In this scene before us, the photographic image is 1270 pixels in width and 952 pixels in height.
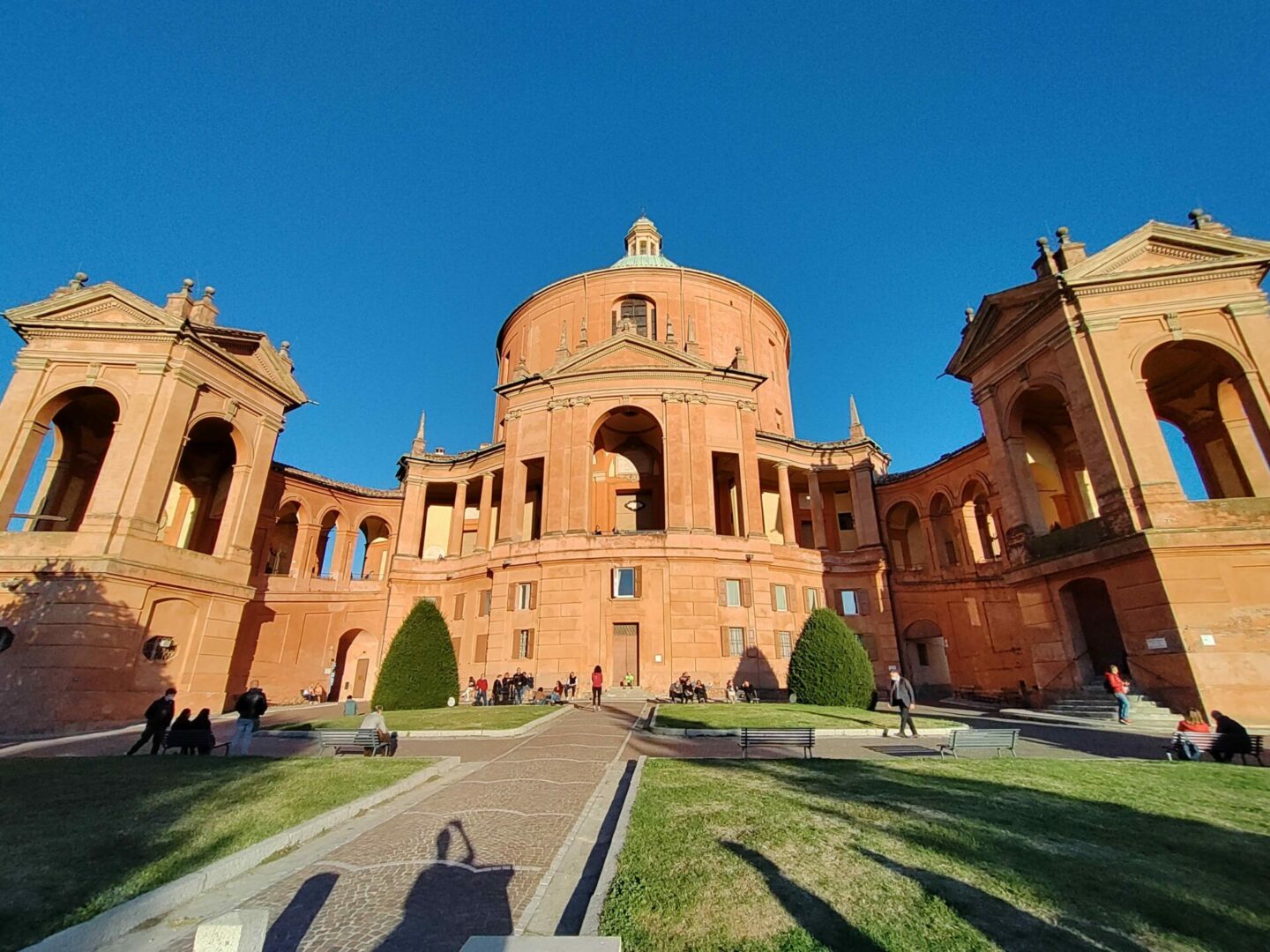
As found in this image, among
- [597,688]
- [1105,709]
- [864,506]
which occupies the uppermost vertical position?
[864,506]

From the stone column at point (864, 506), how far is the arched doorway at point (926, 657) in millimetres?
5620

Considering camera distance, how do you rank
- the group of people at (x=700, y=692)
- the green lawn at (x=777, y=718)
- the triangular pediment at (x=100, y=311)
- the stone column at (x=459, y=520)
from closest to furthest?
the green lawn at (x=777, y=718)
the triangular pediment at (x=100, y=311)
the group of people at (x=700, y=692)
the stone column at (x=459, y=520)

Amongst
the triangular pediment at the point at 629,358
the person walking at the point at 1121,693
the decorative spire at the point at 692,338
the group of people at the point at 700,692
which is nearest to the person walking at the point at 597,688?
the group of people at the point at 700,692

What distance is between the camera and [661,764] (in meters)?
10.1

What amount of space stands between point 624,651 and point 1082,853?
68.9 feet

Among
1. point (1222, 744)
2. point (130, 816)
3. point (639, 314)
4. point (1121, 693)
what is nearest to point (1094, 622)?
point (1121, 693)

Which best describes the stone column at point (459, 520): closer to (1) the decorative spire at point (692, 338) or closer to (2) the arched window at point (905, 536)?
(1) the decorative spire at point (692, 338)

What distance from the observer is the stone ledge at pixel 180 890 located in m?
3.93

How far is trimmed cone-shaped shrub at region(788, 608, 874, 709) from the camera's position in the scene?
20109 millimetres

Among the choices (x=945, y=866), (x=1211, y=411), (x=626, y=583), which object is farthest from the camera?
(x=626, y=583)

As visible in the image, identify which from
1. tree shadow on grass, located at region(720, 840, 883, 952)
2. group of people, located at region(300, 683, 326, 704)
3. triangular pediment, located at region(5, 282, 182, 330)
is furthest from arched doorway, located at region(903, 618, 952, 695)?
triangular pediment, located at region(5, 282, 182, 330)

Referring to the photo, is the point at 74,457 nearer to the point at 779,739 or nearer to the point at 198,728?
the point at 198,728

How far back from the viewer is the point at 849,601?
31312 mm

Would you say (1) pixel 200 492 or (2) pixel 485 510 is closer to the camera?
(1) pixel 200 492
